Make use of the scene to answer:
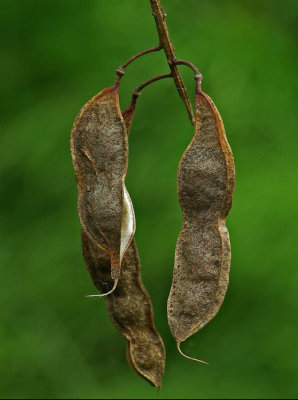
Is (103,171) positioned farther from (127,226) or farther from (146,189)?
(146,189)

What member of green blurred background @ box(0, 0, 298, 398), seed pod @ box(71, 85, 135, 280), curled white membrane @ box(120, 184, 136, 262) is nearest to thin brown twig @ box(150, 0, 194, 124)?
seed pod @ box(71, 85, 135, 280)

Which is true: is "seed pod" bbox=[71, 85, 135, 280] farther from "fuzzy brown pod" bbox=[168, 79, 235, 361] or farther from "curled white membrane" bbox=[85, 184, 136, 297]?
"fuzzy brown pod" bbox=[168, 79, 235, 361]

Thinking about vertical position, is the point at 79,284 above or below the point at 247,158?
below

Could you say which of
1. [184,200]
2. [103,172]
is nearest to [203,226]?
[184,200]

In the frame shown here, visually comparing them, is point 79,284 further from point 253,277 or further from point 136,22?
point 136,22

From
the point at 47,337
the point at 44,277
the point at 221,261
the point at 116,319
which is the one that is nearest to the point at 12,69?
the point at 44,277

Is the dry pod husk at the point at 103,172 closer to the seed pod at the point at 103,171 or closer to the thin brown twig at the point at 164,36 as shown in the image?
the seed pod at the point at 103,171

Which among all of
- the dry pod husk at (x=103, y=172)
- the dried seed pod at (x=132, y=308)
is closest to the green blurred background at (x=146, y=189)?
the dried seed pod at (x=132, y=308)
